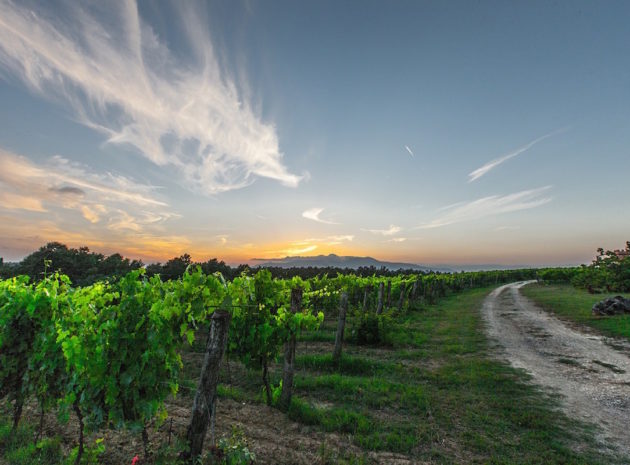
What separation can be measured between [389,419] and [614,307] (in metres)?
19.2

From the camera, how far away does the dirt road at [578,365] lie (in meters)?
6.61

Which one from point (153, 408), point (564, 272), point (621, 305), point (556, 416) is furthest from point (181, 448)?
point (564, 272)

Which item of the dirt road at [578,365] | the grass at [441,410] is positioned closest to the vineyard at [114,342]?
the grass at [441,410]

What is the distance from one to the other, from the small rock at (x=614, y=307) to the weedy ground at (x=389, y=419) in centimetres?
1288

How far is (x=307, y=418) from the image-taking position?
6.15m

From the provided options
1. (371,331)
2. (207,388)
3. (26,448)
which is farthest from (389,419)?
(371,331)

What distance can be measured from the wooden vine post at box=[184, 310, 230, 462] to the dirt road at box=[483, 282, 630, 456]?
23.0 feet

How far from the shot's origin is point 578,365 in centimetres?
1004

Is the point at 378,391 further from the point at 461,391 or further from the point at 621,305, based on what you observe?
the point at 621,305

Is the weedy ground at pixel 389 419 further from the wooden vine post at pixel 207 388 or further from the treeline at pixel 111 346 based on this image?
the treeline at pixel 111 346

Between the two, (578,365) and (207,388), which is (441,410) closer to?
(207,388)

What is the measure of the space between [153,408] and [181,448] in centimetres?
80

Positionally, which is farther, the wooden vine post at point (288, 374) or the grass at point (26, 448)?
the wooden vine post at point (288, 374)

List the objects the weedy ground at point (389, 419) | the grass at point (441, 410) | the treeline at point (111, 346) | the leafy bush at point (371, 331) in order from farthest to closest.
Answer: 1. the leafy bush at point (371, 331)
2. the grass at point (441, 410)
3. the weedy ground at point (389, 419)
4. the treeline at point (111, 346)
